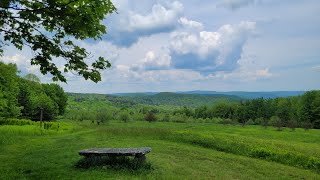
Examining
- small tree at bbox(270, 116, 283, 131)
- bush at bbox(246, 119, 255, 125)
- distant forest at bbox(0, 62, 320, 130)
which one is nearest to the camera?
distant forest at bbox(0, 62, 320, 130)

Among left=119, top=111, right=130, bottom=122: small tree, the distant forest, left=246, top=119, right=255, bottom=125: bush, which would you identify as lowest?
left=246, top=119, right=255, bottom=125: bush

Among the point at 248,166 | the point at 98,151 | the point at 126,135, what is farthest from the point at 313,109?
the point at 98,151

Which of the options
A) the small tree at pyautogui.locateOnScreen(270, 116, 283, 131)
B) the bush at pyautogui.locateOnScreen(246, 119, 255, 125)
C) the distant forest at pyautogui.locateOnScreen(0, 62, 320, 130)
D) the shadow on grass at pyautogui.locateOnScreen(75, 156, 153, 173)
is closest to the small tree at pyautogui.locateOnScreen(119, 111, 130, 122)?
the distant forest at pyautogui.locateOnScreen(0, 62, 320, 130)

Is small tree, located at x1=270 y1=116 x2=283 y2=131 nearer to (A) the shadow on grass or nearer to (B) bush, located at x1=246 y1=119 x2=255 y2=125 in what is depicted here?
(B) bush, located at x1=246 y1=119 x2=255 y2=125

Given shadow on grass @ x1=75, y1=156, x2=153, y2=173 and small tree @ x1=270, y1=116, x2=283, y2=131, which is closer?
shadow on grass @ x1=75, y1=156, x2=153, y2=173

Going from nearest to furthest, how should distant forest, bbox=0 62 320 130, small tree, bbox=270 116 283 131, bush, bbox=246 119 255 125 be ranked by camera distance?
1. distant forest, bbox=0 62 320 130
2. small tree, bbox=270 116 283 131
3. bush, bbox=246 119 255 125

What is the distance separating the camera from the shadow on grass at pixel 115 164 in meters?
19.3

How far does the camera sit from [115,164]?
20156 millimetres

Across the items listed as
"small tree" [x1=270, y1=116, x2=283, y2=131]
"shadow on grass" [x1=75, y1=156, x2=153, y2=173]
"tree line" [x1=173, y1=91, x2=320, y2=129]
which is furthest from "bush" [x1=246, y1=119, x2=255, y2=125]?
"shadow on grass" [x1=75, y1=156, x2=153, y2=173]

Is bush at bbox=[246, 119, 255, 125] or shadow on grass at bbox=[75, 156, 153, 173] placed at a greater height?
shadow on grass at bbox=[75, 156, 153, 173]

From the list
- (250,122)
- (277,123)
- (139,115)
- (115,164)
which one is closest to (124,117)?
(139,115)

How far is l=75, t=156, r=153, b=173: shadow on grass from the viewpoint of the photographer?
1927cm

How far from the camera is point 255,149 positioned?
2966 centimetres

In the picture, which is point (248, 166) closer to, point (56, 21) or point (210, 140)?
point (210, 140)
